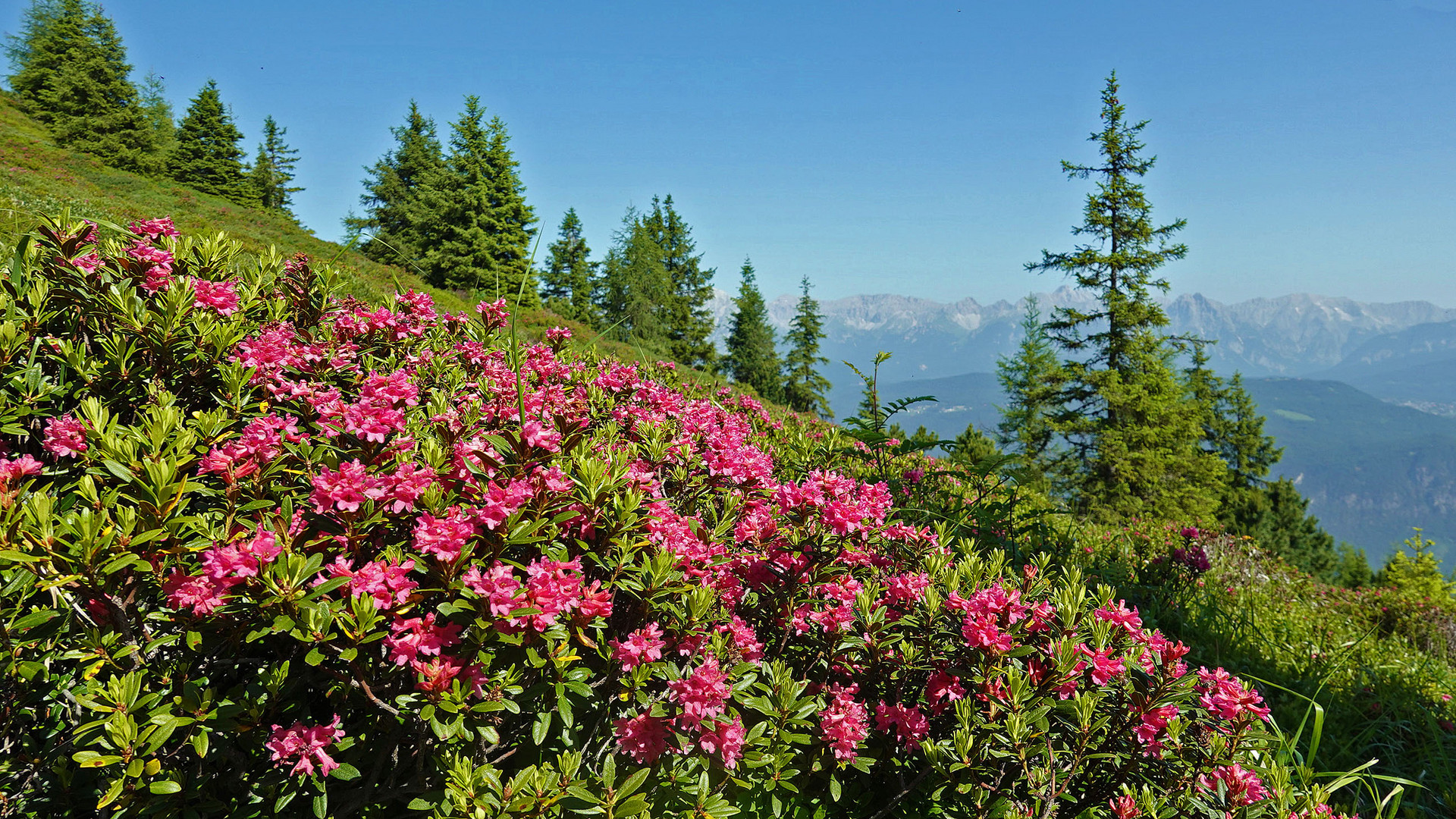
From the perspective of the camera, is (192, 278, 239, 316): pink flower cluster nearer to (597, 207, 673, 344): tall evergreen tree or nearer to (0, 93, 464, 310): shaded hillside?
→ (0, 93, 464, 310): shaded hillside

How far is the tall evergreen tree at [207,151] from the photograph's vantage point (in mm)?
35344

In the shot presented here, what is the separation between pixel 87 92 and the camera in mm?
33875

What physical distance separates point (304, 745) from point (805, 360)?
4119 centimetres

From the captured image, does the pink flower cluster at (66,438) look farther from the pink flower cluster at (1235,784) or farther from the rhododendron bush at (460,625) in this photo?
the pink flower cluster at (1235,784)

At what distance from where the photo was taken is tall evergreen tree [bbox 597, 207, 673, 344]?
34.0 meters

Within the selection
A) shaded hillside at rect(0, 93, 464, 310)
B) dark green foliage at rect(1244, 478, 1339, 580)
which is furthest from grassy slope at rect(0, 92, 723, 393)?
dark green foliage at rect(1244, 478, 1339, 580)

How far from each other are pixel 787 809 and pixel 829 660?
1.75ft

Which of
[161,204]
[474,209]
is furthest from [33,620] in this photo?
[474,209]

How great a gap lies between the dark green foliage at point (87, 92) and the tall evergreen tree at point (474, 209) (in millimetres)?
17259

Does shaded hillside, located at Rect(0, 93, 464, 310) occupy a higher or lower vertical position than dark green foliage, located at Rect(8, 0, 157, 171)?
lower

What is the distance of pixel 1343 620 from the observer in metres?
7.04

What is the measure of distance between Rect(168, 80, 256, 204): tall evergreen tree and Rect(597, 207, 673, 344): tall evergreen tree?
21.6m

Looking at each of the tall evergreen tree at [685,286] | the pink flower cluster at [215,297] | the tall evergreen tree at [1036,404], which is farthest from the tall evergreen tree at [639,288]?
the pink flower cluster at [215,297]

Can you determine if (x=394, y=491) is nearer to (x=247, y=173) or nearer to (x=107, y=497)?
(x=107, y=497)
